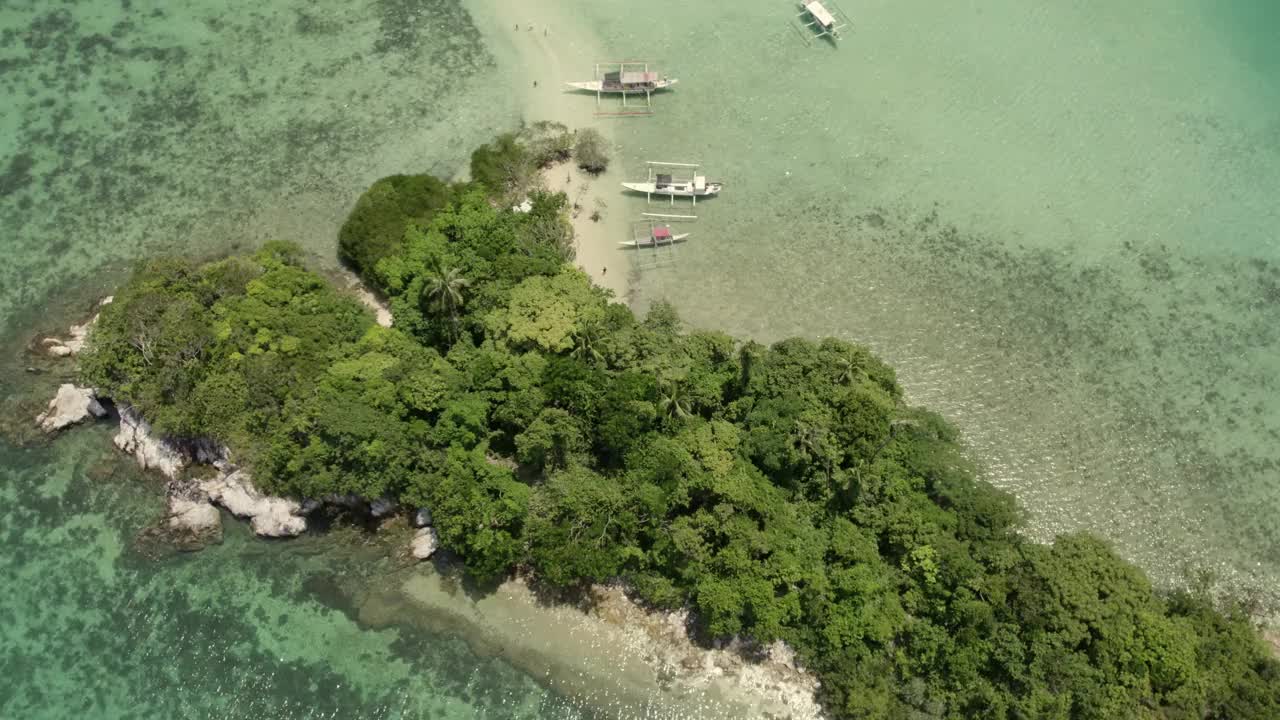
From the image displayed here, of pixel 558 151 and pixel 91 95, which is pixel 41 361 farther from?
pixel 558 151

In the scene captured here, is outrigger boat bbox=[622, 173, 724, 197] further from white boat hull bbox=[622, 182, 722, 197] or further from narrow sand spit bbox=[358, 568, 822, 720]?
narrow sand spit bbox=[358, 568, 822, 720]

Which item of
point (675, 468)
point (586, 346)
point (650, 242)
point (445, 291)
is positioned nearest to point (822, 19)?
point (650, 242)

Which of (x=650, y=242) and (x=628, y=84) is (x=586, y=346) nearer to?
(x=650, y=242)

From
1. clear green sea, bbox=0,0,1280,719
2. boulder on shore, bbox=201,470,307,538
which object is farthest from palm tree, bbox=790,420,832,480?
boulder on shore, bbox=201,470,307,538

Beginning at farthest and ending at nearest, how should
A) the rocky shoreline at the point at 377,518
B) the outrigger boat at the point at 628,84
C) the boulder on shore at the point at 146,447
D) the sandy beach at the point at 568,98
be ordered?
the outrigger boat at the point at 628,84
the sandy beach at the point at 568,98
the boulder on shore at the point at 146,447
the rocky shoreline at the point at 377,518

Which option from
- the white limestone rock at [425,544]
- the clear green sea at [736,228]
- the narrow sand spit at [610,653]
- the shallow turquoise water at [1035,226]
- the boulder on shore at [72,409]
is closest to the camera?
the narrow sand spit at [610,653]

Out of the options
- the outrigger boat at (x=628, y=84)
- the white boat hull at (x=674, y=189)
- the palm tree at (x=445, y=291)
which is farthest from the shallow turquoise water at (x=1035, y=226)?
the palm tree at (x=445, y=291)

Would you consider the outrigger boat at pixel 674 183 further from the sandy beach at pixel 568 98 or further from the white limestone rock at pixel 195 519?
the white limestone rock at pixel 195 519
